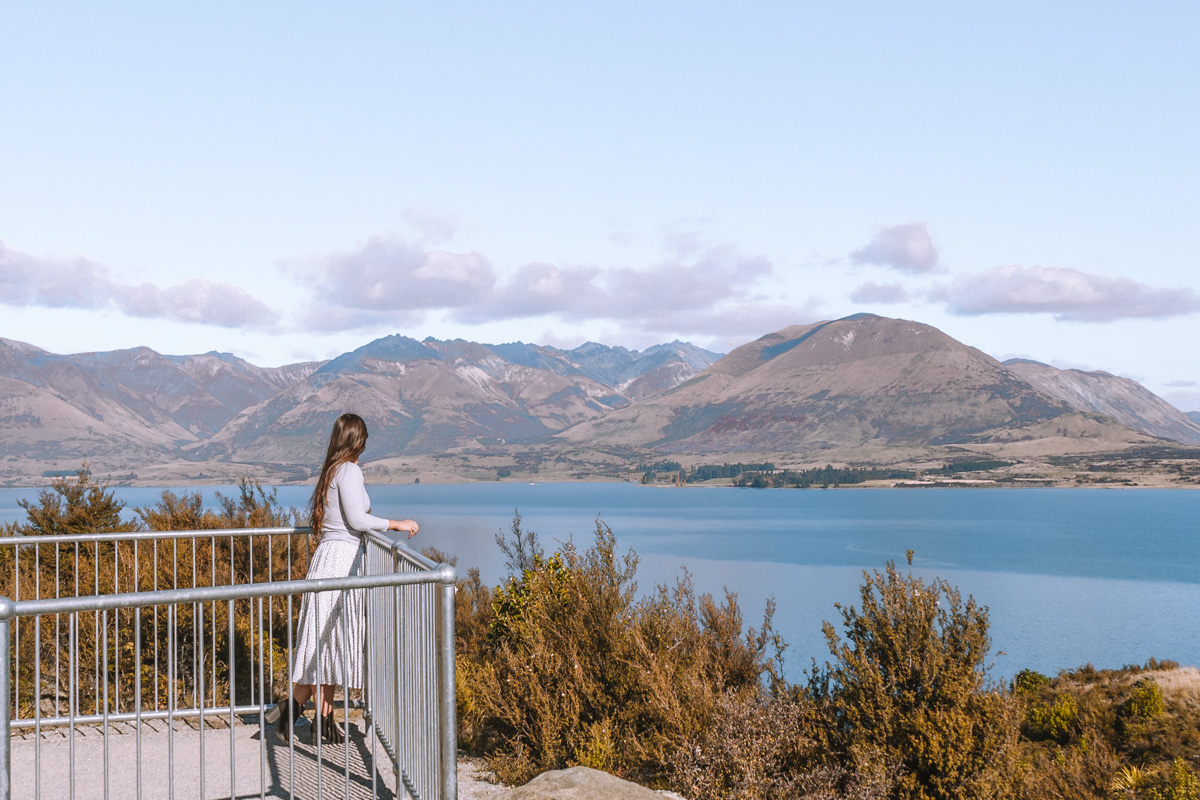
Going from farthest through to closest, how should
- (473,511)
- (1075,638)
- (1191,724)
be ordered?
1. (473,511)
2. (1075,638)
3. (1191,724)

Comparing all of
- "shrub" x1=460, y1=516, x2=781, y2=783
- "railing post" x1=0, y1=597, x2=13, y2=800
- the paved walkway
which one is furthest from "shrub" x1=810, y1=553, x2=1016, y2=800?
"railing post" x1=0, y1=597, x2=13, y2=800

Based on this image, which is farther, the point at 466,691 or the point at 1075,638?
the point at 1075,638

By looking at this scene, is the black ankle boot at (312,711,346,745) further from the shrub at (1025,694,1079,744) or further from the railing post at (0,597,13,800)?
the shrub at (1025,694,1079,744)

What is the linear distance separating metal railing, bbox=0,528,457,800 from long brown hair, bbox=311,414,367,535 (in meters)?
0.39

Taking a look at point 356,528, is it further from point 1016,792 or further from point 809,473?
point 809,473

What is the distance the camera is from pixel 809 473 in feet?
619

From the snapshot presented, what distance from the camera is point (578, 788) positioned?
4.79 meters

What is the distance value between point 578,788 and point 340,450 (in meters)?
2.25

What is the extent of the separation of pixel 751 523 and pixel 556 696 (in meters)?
91.4

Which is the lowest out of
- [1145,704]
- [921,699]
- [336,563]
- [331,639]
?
[1145,704]

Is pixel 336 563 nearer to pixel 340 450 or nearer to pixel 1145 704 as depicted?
pixel 340 450

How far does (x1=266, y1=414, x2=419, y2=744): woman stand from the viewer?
196 inches

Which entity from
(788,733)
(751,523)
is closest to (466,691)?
(788,733)

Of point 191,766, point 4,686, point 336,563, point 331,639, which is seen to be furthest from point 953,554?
point 4,686
